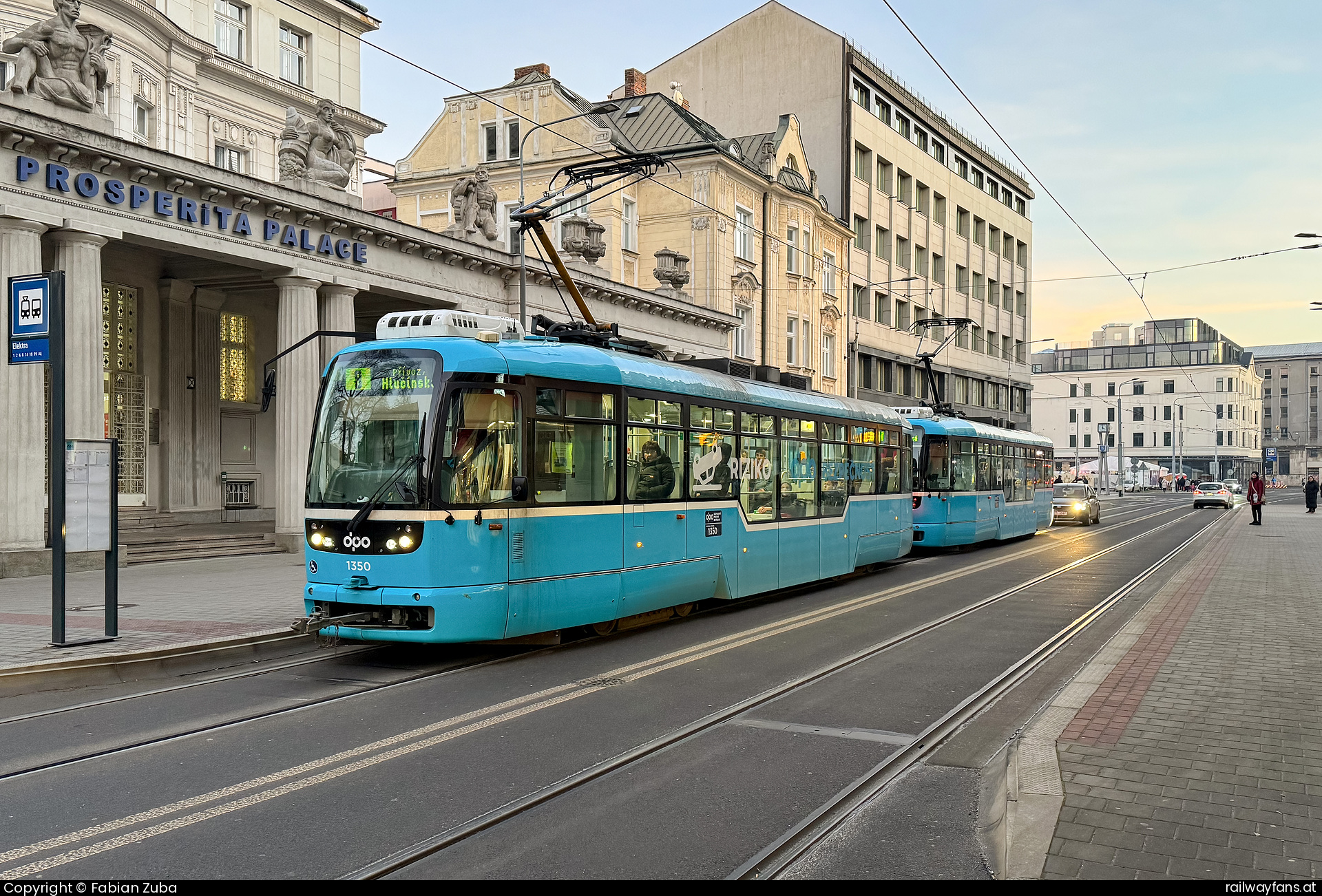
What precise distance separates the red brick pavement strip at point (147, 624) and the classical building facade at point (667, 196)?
22060mm

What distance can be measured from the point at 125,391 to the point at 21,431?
5.50m

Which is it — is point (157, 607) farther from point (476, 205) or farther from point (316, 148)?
point (476, 205)

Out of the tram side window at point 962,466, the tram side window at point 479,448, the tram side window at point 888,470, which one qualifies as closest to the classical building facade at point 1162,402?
the tram side window at point 962,466

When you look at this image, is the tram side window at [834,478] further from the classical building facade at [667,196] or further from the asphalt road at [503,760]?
the classical building facade at [667,196]

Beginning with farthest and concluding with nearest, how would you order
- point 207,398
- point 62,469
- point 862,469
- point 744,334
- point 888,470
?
point 744,334, point 207,398, point 888,470, point 862,469, point 62,469

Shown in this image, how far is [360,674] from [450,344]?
3.09 metres

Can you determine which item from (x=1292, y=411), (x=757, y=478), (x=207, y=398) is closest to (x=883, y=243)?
(x=207, y=398)

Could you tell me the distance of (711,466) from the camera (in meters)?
12.8

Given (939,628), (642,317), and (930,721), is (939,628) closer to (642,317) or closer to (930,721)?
(930,721)

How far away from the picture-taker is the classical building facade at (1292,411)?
139250 millimetres

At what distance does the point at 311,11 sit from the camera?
1081 inches

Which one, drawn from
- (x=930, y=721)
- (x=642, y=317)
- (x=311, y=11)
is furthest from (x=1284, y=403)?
(x=930, y=721)

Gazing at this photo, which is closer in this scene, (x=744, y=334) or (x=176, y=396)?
(x=176, y=396)

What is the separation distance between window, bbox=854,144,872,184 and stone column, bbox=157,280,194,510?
3483cm
